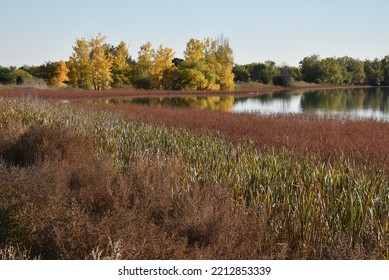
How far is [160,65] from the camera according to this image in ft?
178

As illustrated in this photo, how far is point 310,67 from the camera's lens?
3812 inches

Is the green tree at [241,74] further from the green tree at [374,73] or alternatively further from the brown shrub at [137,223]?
the brown shrub at [137,223]

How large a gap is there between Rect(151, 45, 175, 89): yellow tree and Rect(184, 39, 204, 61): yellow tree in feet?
9.17

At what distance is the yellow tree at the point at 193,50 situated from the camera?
56569 millimetres

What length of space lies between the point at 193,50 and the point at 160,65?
5993 mm

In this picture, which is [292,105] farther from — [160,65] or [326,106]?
[160,65]

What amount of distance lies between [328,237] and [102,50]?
160 feet

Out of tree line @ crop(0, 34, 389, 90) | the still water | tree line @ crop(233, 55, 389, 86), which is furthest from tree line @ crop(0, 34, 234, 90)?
tree line @ crop(233, 55, 389, 86)

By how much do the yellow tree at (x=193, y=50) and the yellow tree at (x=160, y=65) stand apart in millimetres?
2794

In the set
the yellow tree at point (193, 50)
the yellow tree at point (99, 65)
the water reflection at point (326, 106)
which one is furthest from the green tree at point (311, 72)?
the yellow tree at point (99, 65)

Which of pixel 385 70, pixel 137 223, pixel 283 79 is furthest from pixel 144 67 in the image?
pixel 385 70

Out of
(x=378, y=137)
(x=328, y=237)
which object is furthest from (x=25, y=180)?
(x=378, y=137)
